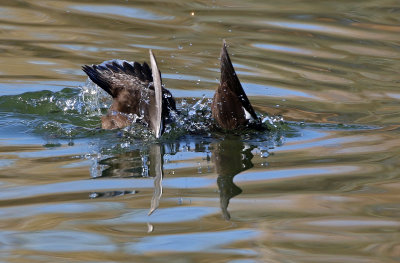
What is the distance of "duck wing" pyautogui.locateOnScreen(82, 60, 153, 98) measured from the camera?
676 cm

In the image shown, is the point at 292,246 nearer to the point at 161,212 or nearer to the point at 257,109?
the point at 161,212

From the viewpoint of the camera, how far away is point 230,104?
21.0 ft

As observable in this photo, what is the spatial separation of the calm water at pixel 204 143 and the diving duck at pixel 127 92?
0.58 feet

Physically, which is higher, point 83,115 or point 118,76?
point 118,76

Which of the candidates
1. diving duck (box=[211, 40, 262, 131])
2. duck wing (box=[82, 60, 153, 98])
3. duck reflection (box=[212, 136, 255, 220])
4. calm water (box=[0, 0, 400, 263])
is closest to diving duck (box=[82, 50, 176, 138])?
duck wing (box=[82, 60, 153, 98])

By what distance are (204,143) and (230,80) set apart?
598 millimetres

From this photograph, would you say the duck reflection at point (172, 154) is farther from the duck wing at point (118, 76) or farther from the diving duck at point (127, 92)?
the duck wing at point (118, 76)

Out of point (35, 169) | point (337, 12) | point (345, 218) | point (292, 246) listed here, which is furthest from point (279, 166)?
point (337, 12)

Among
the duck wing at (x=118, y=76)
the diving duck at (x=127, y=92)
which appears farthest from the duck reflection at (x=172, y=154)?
the duck wing at (x=118, y=76)

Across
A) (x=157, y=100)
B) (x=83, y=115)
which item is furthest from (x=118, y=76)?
(x=157, y=100)

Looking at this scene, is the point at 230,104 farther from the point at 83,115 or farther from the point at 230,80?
the point at 83,115

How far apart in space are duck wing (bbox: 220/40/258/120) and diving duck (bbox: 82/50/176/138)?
61 cm

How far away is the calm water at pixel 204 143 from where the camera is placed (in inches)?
172

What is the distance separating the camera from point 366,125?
23.0 ft
